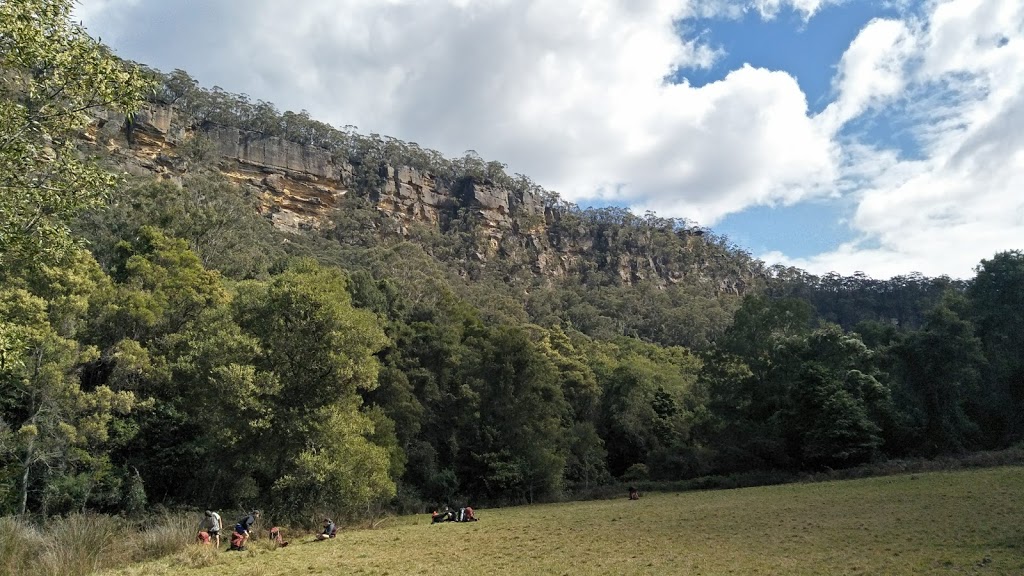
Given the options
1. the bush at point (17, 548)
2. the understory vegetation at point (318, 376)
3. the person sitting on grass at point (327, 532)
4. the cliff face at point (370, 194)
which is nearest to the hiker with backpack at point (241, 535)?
the understory vegetation at point (318, 376)

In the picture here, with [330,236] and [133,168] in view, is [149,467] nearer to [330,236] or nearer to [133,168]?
[133,168]

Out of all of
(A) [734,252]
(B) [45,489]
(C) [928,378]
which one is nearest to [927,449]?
(C) [928,378]

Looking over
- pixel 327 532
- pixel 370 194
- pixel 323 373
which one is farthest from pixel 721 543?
pixel 370 194

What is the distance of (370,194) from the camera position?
92.6 metres

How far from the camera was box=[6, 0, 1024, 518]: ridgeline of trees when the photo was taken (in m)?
8.02

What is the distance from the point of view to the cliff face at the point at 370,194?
221 ft

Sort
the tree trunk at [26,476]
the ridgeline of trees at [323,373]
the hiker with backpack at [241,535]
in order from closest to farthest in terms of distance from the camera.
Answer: the ridgeline of trees at [323,373] → the hiker with backpack at [241,535] → the tree trunk at [26,476]

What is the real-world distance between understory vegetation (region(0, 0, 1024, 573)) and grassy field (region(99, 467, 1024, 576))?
3818 millimetres

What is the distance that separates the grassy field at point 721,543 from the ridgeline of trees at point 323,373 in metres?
5.24

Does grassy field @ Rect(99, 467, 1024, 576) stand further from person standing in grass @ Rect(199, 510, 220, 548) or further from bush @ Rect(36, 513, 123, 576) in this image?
person standing in grass @ Rect(199, 510, 220, 548)

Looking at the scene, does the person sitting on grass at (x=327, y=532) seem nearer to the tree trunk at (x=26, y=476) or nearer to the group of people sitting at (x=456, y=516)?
the group of people sitting at (x=456, y=516)

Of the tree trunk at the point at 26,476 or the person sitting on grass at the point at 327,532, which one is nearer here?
the person sitting on grass at the point at 327,532

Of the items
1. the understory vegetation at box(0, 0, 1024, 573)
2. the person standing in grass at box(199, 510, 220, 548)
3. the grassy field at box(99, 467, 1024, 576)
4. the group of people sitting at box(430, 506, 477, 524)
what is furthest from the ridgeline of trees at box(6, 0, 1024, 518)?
the grassy field at box(99, 467, 1024, 576)

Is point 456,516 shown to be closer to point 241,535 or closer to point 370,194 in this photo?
point 241,535
